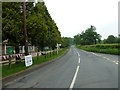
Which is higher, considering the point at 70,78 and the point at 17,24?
the point at 17,24

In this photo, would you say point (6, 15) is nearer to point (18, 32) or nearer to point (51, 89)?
point (18, 32)

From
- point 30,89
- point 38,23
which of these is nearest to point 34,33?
point 38,23

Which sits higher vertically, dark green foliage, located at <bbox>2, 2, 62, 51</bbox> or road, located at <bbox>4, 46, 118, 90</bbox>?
dark green foliage, located at <bbox>2, 2, 62, 51</bbox>

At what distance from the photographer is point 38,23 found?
15609mm

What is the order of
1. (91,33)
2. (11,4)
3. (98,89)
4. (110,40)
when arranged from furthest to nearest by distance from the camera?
(91,33)
(110,40)
(11,4)
(98,89)

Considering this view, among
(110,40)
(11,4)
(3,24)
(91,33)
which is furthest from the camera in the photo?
(91,33)

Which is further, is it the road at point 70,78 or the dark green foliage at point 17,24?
the dark green foliage at point 17,24

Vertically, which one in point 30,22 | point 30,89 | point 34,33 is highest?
point 30,22

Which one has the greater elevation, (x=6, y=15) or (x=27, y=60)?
(x=6, y=15)

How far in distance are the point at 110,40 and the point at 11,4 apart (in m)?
117

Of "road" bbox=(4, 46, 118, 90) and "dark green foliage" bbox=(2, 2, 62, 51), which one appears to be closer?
"road" bbox=(4, 46, 118, 90)

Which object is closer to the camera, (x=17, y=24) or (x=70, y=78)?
(x=70, y=78)

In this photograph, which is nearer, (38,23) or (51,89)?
(51,89)

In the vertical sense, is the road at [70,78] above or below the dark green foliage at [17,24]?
below
